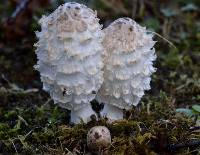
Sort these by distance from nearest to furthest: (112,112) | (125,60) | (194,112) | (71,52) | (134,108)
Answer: (71,52), (125,60), (194,112), (112,112), (134,108)

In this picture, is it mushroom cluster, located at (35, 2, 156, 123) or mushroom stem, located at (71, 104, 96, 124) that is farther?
mushroom stem, located at (71, 104, 96, 124)

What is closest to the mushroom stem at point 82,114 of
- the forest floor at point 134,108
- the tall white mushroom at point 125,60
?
the forest floor at point 134,108

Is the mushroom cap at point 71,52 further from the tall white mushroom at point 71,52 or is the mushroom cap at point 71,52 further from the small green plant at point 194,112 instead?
the small green plant at point 194,112

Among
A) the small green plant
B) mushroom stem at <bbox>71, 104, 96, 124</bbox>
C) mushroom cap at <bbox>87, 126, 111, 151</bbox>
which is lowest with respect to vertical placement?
mushroom cap at <bbox>87, 126, 111, 151</bbox>

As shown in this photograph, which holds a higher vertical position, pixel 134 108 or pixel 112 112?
pixel 134 108

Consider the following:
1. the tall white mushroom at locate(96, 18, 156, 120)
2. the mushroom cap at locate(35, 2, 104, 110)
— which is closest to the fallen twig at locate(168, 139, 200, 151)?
the tall white mushroom at locate(96, 18, 156, 120)

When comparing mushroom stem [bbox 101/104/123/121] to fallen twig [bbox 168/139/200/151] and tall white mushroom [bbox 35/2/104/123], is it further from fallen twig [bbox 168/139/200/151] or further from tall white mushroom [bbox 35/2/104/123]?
fallen twig [bbox 168/139/200/151]

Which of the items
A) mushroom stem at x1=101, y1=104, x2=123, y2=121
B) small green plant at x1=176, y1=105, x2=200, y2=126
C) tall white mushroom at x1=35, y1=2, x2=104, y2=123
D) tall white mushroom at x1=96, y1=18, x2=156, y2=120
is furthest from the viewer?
mushroom stem at x1=101, y1=104, x2=123, y2=121

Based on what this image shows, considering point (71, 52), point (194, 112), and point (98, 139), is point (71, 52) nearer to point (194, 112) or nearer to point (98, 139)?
point (98, 139)

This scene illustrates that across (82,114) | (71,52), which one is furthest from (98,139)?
(71,52)
